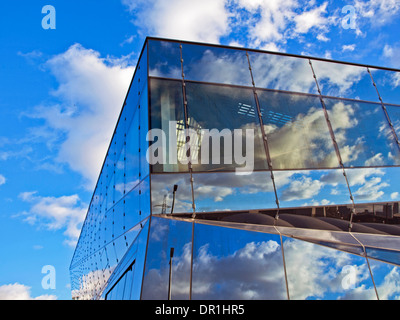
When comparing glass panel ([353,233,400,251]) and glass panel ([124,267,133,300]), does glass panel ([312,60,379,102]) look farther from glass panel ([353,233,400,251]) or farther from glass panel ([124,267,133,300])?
glass panel ([124,267,133,300])

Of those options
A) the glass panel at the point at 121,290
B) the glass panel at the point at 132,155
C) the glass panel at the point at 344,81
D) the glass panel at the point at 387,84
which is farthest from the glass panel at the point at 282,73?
the glass panel at the point at 121,290

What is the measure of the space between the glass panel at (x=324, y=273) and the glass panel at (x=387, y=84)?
823cm

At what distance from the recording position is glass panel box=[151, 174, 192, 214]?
22.4ft

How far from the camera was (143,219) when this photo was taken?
7164 millimetres

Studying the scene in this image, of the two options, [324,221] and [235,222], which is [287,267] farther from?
[324,221]

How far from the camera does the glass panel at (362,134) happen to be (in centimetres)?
972

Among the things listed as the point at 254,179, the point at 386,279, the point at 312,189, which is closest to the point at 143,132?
the point at 254,179

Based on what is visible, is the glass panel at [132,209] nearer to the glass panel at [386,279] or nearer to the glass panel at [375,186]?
the glass panel at [386,279]

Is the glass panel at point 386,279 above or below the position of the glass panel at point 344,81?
below

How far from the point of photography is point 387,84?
12.2 metres

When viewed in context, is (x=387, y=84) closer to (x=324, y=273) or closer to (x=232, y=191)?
(x=232, y=191)

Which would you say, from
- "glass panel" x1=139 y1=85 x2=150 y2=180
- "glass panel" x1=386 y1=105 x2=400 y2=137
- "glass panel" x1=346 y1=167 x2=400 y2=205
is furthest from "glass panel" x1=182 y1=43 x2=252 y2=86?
"glass panel" x1=386 y1=105 x2=400 y2=137
